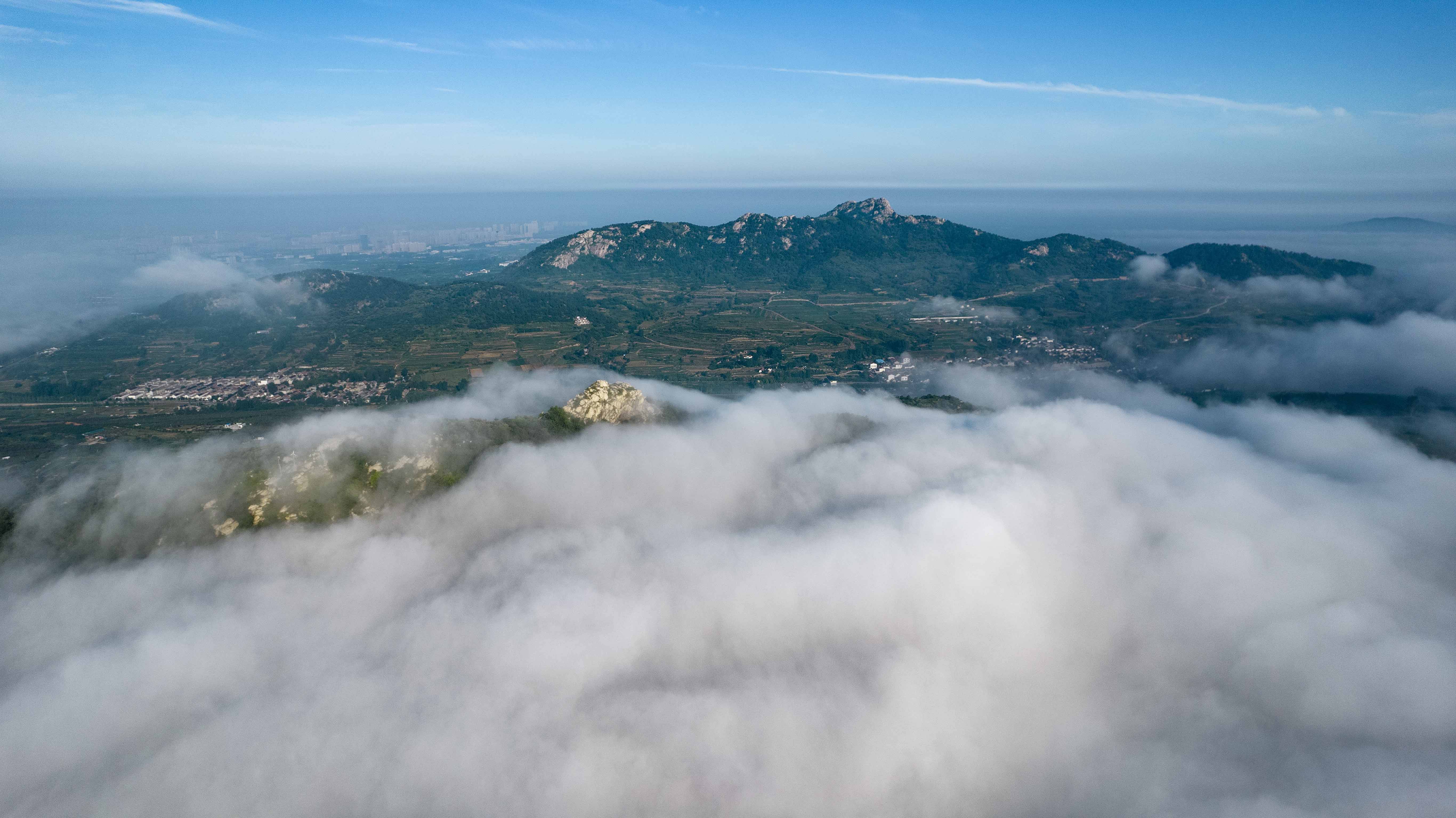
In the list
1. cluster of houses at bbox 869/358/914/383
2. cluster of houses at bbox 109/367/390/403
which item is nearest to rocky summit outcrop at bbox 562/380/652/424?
cluster of houses at bbox 109/367/390/403

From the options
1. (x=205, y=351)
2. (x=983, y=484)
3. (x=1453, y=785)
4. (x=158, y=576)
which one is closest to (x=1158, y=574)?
(x=983, y=484)

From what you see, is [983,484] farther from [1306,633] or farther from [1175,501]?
[1306,633]

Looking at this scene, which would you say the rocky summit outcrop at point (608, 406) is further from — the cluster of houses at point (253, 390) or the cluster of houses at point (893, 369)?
the cluster of houses at point (893, 369)

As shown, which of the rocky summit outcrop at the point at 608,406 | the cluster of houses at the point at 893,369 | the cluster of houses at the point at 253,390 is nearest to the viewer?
the rocky summit outcrop at the point at 608,406

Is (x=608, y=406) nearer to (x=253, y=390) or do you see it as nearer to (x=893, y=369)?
(x=893, y=369)

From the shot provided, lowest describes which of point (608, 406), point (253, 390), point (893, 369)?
point (253, 390)

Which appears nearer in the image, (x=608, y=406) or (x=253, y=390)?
(x=608, y=406)

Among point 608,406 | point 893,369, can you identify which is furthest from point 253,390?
point 893,369

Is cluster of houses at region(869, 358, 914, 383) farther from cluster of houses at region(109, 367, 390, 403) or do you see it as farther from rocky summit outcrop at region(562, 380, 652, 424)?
cluster of houses at region(109, 367, 390, 403)

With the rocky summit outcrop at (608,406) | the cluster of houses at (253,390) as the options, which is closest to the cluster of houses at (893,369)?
the rocky summit outcrop at (608,406)
